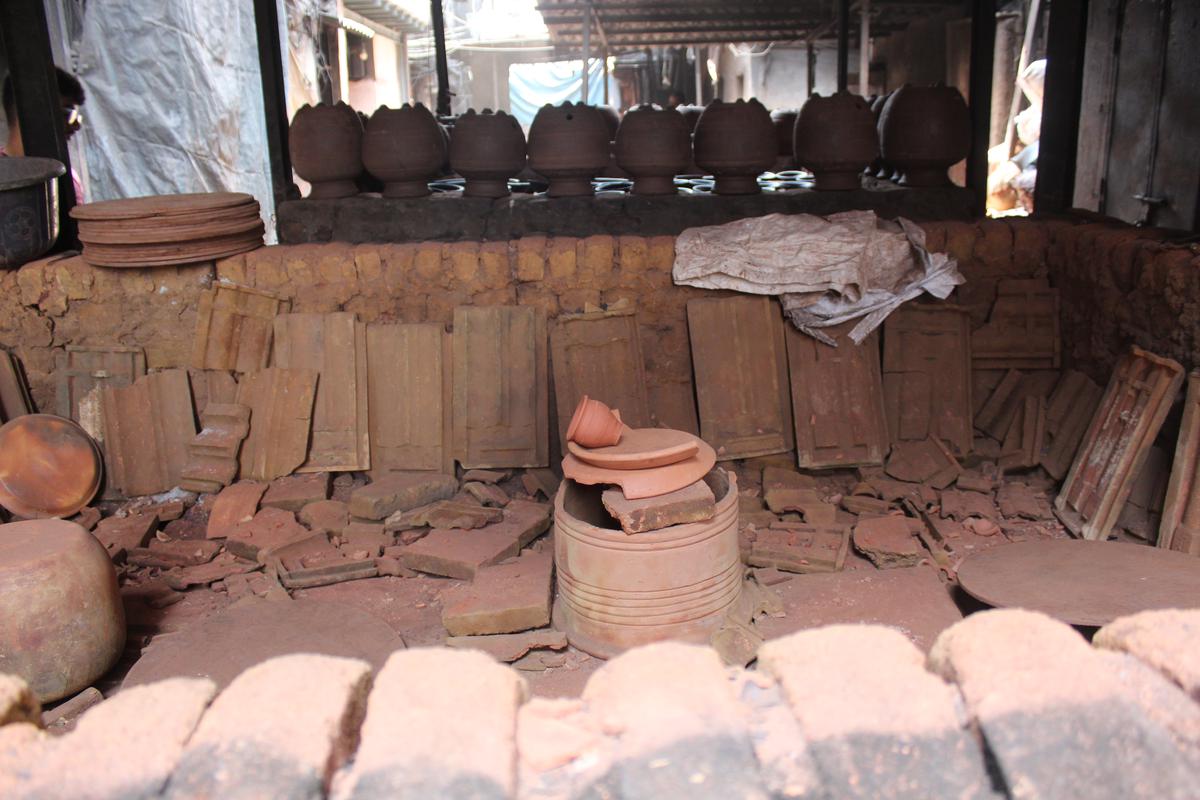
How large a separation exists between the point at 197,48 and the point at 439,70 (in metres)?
2.85

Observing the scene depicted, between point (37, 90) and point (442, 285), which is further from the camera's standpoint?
point (37, 90)

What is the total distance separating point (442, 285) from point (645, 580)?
2259 mm

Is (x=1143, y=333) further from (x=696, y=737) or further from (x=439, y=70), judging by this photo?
(x=439, y=70)

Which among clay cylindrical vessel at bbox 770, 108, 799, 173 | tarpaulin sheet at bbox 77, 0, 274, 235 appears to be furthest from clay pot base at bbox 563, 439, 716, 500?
tarpaulin sheet at bbox 77, 0, 274, 235

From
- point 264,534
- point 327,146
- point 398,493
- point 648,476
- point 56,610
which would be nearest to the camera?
point 56,610

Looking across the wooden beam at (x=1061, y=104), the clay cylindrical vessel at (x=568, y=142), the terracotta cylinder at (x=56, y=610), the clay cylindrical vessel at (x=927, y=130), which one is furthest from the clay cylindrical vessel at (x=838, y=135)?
the terracotta cylinder at (x=56, y=610)

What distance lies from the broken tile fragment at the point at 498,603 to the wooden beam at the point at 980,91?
14.1ft

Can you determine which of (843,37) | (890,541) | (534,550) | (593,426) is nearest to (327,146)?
(534,550)

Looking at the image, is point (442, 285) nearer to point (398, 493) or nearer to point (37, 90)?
point (398, 493)

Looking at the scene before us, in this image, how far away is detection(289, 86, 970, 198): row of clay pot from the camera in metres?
6.39

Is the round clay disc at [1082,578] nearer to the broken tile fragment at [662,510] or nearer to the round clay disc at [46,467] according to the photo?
the broken tile fragment at [662,510]

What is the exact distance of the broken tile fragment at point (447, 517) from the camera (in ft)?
15.3

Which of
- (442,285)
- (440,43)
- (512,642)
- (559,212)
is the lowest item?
(512,642)

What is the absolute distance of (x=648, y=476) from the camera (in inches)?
→ 144
